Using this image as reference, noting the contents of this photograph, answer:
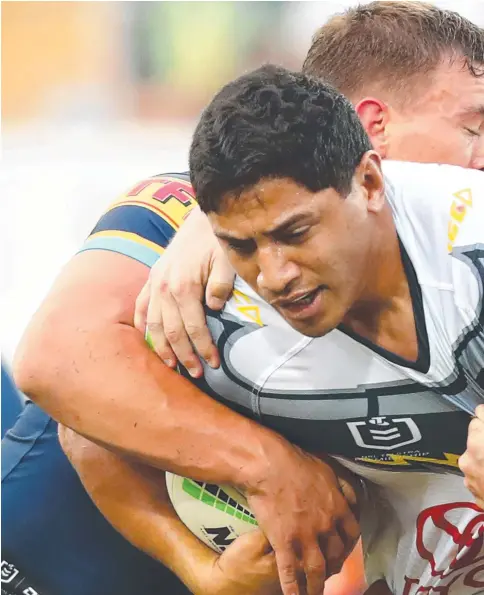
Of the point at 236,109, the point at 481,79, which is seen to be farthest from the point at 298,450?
the point at 481,79

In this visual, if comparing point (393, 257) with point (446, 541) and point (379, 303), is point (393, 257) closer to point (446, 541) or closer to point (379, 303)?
point (379, 303)

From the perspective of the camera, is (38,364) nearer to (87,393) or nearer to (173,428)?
(87,393)

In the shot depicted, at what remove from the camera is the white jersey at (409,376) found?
101 cm

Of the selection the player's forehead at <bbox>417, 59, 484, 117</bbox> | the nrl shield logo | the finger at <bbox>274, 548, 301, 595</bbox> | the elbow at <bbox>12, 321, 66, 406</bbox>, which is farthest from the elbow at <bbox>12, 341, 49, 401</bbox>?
the player's forehead at <bbox>417, 59, 484, 117</bbox>

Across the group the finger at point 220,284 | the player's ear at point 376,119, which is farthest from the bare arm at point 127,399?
the player's ear at point 376,119

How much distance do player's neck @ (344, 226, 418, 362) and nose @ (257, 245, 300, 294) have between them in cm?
10

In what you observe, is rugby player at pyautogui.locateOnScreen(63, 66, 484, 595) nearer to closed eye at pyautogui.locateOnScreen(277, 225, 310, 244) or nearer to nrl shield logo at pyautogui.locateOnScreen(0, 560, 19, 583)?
closed eye at pyautogui.locateOnScreen(277, 225, 310, 244)

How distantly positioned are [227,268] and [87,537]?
60cm

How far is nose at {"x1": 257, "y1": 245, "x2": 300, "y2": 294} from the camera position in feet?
3.18

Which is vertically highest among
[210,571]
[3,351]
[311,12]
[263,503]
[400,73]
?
[400,73]

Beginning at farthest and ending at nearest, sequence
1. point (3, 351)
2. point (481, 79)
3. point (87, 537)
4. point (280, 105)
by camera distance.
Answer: point (3, 351)
point (87, 537)
point (481, 79)
point (280, 105)

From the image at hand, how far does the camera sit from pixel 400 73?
1.42 meters

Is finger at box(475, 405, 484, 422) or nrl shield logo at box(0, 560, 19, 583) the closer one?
finger at box(475, 405, 484, 422)

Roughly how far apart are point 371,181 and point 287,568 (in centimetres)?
44
